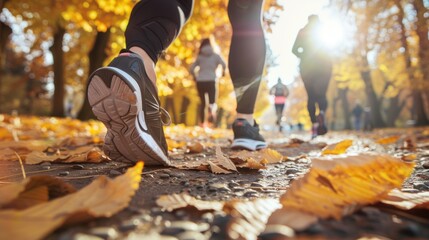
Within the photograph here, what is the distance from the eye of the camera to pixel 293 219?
796 millimetres

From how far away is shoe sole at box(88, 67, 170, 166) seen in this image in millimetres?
1435

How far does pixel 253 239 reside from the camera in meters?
0.73

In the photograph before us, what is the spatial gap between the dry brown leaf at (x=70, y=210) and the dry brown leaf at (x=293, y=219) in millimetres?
338

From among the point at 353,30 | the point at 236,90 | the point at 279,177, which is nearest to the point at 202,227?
the point at 279,177

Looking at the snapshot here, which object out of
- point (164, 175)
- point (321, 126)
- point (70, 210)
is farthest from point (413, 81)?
point (70, 210)

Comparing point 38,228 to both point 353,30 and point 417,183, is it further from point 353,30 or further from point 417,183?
point 353,30

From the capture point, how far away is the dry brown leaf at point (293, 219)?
2.54 feet

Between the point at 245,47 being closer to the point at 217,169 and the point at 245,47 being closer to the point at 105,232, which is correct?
the point at 217,169

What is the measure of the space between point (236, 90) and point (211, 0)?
3.74 metres

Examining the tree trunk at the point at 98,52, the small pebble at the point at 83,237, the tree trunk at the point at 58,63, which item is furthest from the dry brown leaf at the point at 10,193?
the tree trunk at the point at 58,63

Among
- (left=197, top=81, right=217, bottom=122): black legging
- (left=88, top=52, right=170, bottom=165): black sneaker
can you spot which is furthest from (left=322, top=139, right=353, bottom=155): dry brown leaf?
(left=197, top=81, right=217, bottom=122): black legging

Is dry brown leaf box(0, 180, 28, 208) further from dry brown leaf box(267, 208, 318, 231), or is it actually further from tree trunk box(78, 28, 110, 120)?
tree trunk box(78, 28, 110, 120)

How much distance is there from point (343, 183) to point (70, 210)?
666 mm

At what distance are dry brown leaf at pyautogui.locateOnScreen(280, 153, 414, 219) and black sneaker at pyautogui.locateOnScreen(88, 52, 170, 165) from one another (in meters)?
0.76
